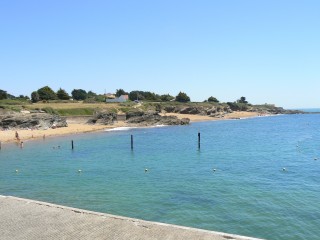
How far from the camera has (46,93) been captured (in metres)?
135

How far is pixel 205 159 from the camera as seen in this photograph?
4206 centimetres

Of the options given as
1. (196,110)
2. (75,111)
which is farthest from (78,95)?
(75,111)

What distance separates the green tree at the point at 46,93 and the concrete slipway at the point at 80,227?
407 ft

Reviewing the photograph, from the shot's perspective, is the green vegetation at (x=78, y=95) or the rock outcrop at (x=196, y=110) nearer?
the rock outcrop at (x=196, y=110)

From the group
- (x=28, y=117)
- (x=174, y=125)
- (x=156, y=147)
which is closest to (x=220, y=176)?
(x=156, y=147)

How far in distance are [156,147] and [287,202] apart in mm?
34276

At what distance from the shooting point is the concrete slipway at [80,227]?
12543 mm

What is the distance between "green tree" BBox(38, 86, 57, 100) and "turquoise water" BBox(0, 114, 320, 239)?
288ft

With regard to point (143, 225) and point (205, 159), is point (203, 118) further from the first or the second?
point (143, 225)

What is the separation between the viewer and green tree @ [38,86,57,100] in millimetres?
133425

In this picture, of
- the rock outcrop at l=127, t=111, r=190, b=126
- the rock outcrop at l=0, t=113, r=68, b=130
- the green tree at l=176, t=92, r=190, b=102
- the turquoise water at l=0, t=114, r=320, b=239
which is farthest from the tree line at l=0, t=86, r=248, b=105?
the turquoise water at l=0, t=114, r=320, b=239

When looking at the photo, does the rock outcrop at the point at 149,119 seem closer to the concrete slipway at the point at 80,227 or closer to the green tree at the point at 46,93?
the green tree at the point at 46,93

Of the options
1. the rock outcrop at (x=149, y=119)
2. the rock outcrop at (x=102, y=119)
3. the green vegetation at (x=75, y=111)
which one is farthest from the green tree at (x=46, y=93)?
the rock outcrop at (x=102, y=119)

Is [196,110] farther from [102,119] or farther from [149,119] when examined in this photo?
[102,119]
